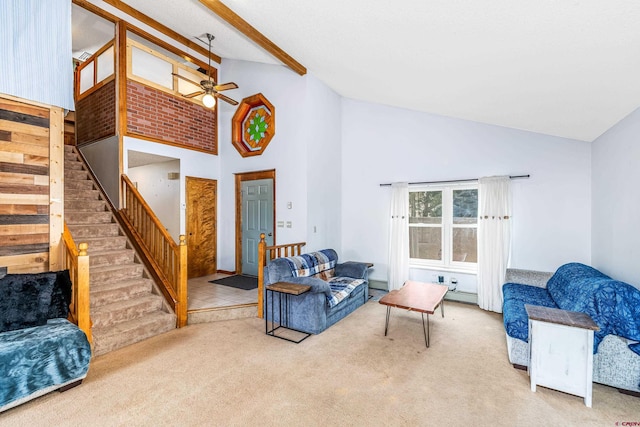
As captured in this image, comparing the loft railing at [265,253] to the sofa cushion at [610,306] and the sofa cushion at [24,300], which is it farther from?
the sofa cushion at [610,306]

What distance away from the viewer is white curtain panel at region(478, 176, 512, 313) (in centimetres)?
421

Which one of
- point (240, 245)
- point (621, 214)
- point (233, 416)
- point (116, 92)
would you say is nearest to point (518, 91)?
point (621, 214)

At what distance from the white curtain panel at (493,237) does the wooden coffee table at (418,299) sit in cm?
81

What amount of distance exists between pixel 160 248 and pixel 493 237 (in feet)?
15.6

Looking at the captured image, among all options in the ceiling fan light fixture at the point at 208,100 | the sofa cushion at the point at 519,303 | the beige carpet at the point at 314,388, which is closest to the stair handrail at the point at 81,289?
the beige carpet at the point at 314,388

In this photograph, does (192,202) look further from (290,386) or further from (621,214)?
(621,214)

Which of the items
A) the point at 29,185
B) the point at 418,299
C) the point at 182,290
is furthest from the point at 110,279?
the point at 418,299

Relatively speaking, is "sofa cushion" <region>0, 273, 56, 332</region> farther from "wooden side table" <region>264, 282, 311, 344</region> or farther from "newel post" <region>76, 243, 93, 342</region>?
"wooden side table" <region>264, 282, 311, 344</region>

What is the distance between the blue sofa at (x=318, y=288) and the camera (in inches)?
138

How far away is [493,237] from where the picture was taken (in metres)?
4.28

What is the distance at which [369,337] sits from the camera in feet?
11.3

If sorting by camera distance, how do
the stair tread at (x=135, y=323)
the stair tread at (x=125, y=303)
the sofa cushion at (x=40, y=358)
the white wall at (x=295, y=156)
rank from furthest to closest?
the white wall at (x=295, y=156)
the stair tread at (x=125, y=303)
the stair tread at (x=135, y=323)
the sofa cushion at (x=40, y=358)

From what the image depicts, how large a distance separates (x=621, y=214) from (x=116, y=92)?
6.74 meters

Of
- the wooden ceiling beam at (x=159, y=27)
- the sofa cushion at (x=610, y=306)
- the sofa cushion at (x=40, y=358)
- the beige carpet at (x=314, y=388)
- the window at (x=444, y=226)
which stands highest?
the wooden ceiling beam at (x=159, y=27)
